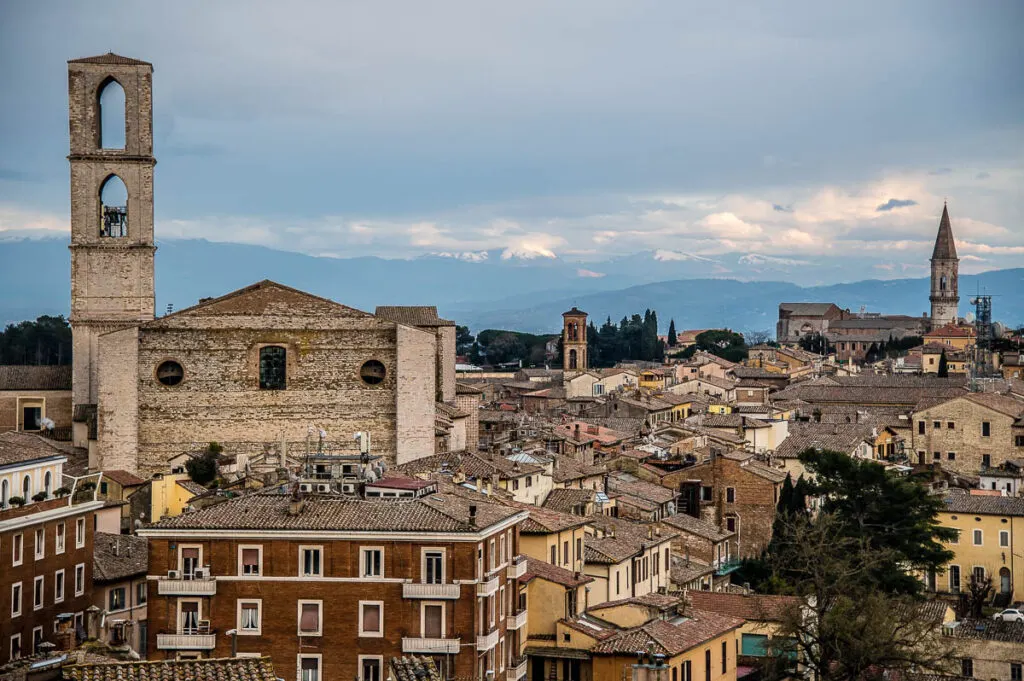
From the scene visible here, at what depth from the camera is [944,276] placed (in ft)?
602

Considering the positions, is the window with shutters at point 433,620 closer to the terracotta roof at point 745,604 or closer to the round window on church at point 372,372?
the terracotta roof at point 745,604

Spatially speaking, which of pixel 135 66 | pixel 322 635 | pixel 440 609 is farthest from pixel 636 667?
pixel 135 66

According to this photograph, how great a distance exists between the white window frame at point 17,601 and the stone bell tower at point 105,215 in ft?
79.5

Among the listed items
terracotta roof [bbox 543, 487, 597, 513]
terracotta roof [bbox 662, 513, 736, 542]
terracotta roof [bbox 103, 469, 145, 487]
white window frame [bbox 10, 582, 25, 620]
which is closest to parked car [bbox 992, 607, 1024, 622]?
terracotta roof [bbox 662, 513, 736, 542]

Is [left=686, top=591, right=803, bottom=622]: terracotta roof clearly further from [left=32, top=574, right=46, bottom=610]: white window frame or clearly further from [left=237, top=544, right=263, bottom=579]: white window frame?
[left=32, top=574, right=46, bottom=610]: white window frame

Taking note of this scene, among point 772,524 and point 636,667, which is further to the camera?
point 772,524

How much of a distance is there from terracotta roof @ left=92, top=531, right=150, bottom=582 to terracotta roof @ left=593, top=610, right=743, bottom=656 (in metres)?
6.97

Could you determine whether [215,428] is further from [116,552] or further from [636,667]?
[636,667]

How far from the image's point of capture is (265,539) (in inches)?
842

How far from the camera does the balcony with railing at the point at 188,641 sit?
2103 centimetres

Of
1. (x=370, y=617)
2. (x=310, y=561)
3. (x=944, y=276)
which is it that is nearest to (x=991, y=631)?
(x=370, y=617)

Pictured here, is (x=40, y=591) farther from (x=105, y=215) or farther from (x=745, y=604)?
(x=105, y=215)

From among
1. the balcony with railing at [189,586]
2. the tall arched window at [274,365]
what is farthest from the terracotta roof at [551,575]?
the tall arched window at [274,365]

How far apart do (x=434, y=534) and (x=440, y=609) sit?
38.0 inches
